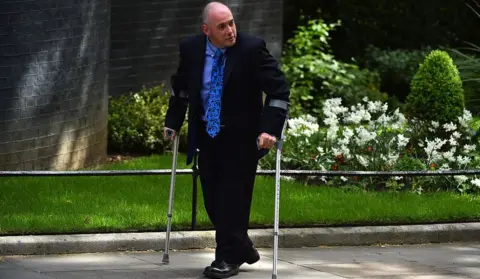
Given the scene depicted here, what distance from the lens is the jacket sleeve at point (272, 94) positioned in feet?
28.0

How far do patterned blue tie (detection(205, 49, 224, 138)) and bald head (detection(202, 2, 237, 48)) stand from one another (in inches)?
5.7

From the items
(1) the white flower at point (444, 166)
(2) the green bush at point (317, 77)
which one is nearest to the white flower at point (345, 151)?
(1) the white flower at point (444, 166)

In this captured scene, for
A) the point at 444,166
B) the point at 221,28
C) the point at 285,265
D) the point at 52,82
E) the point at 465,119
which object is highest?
the point at 221,28

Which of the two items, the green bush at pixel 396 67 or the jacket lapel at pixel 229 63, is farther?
the green bush at pixel 396 67

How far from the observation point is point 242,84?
8.75 meters

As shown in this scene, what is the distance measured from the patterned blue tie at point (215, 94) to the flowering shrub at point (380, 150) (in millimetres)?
4088

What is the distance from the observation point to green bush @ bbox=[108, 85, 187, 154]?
15172 millimetres

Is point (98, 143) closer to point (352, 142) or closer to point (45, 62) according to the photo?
point (45, 62)

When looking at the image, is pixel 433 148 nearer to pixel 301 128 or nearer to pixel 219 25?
pixel 301 128

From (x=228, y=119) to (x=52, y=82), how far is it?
4773 mm

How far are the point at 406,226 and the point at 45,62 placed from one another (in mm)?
4242

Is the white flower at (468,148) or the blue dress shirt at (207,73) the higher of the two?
the blue dress shirt at (207,73)

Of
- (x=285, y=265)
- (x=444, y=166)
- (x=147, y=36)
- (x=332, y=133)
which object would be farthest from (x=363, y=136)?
(x=147, y=36)

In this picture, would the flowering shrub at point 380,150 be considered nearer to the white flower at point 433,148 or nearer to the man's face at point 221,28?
the white flower at point 433,148
